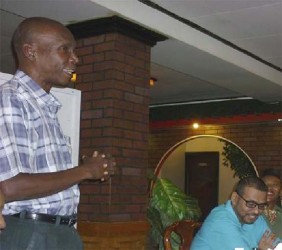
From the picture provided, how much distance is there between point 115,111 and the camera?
375 centimetres

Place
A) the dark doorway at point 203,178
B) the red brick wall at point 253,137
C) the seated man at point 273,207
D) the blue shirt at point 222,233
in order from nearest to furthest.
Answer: the blue shirt at point 222,233 → the seated man at point 273,207 → the red brick wall at point 253,137 → the dark doorway at point 203,178

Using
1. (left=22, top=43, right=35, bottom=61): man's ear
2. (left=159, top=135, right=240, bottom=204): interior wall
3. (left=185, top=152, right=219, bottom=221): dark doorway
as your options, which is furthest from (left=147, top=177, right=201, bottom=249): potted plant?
(left=185, top=152, right=219, bottom=221): dark doorway

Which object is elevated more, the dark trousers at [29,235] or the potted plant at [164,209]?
the dark trousers at [29,235]

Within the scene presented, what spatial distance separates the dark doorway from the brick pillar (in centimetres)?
590

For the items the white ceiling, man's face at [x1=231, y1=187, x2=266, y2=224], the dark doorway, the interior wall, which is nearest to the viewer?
man's face at [x1=231, y1=187, x2=266, y2=224]

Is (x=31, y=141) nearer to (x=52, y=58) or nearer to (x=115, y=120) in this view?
(x=52, y=58)

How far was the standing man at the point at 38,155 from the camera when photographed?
4.04 ft

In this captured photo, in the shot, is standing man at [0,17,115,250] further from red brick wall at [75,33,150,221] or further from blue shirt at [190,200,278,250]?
red brick wall at [75,33,150,221]

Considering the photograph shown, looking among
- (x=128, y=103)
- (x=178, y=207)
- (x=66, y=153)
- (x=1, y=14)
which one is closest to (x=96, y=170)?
(x=66, y=153)

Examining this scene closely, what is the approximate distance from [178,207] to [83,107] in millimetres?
1481

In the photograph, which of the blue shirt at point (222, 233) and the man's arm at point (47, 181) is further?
the blue shirt at point (222, 233)

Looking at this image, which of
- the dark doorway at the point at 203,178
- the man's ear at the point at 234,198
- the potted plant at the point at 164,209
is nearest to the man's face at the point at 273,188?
the potted plant at the point at 164,209

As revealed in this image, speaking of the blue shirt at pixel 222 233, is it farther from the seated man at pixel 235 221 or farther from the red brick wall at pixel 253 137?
the red brick wall at pixel 253 137

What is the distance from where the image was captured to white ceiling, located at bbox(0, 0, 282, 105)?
3.59 m
